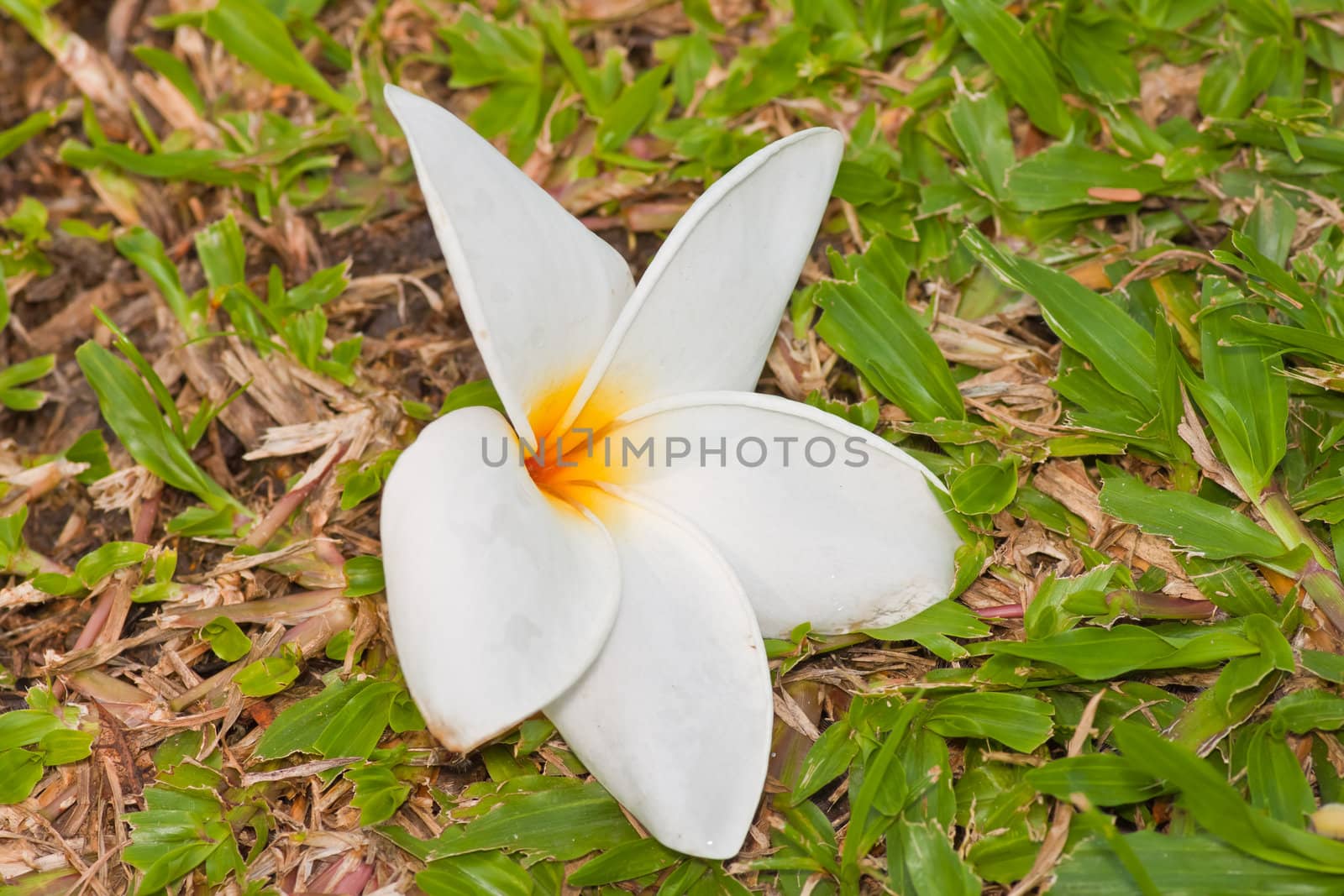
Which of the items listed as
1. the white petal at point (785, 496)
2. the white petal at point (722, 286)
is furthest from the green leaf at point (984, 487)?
the white petal at point (722, 286)

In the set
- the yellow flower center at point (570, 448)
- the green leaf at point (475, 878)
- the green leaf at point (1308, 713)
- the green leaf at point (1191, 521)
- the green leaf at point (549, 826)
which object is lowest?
the green leaf at point (475, 878)

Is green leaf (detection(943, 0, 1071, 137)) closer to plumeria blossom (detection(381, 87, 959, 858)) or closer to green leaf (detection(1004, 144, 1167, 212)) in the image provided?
green leaf (detection(1004, 144, 1167, 212))

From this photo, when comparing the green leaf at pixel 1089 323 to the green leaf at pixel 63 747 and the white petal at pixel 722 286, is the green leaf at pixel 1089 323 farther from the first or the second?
the green leaf at pixel 63 747

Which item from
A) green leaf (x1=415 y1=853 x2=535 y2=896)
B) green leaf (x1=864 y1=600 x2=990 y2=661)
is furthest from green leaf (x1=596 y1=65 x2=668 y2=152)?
green leaf (x1=415 y1=853 x2=535 y2=896)

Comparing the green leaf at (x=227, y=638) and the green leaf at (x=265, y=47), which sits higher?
the green leaf at (x=265, y=47)

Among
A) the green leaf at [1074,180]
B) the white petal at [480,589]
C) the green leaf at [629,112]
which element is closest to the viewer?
the white petal at [480,589]

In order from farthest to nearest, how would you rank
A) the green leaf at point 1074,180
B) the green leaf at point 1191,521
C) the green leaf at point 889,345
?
the green leaf at point 1074,180 < the green leaf at point 889,345 < the green leaf at point 1191,521
